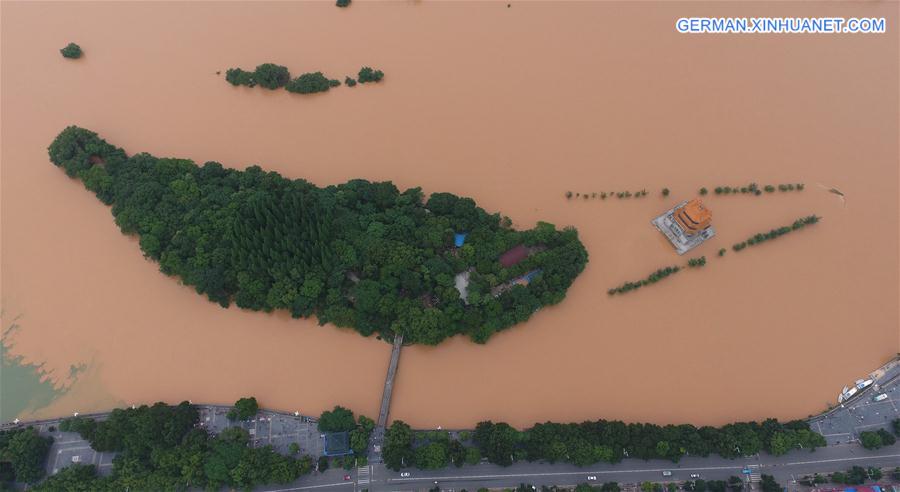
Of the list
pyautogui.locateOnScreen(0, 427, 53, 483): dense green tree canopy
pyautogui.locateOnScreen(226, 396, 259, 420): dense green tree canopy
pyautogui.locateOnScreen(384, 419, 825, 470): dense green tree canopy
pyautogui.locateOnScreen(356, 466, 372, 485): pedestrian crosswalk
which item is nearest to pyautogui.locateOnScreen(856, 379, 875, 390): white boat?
pyautogui.locateOnScreen(384, 419, 825, 470): dense green tree canopy

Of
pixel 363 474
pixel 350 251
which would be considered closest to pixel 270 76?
pixel 350 251

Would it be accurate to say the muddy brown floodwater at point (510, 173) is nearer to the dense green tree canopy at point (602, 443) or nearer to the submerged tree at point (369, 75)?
the submerged tree at point (369, 75)

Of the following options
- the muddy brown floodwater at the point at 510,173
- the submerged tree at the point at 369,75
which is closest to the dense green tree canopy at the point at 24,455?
the muddy brown floodwater at the point at 510,173

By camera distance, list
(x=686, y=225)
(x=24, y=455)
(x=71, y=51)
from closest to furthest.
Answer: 1. (x=24, y=455)
2. (x=686, y=225)
3. (x=71, y=51)

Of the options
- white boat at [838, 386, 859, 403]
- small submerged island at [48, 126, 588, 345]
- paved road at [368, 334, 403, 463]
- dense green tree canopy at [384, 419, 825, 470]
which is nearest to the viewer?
dense green tree canopy at [384, 419, 825, 470]

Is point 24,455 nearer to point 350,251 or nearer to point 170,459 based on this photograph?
point 170,459

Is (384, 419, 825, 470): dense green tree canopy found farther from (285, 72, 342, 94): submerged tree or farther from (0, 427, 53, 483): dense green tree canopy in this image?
(285, 72, 342, 94): submerged tree

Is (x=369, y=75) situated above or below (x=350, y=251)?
above
